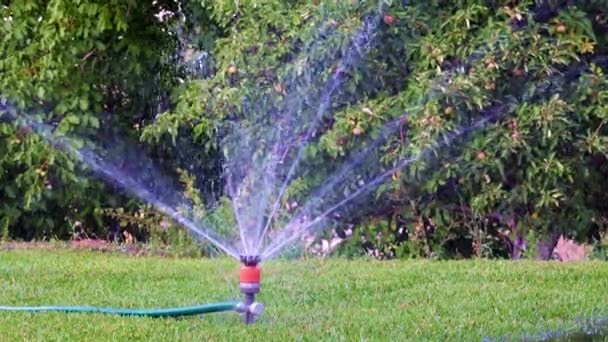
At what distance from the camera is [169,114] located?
888 cm

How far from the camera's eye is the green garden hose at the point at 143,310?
521cm

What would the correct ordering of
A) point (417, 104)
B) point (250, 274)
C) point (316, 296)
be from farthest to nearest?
point (417, 104)
point (316, 296)
point (250, 274)

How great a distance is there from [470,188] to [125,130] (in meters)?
2.90

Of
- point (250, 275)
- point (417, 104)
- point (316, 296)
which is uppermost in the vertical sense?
point (417, 104)

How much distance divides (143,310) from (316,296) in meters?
0.95

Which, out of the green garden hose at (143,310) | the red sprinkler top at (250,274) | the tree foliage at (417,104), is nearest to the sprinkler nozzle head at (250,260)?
the red sprinkler top at (250,274)

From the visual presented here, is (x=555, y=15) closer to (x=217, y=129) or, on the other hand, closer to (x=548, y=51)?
(x=548, y=51)

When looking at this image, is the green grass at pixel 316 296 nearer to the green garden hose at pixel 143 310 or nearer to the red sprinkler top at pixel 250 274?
the green garden hose at pixel 143 310

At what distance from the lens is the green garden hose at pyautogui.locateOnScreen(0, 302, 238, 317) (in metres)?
5.21

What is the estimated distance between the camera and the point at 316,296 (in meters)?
6.05

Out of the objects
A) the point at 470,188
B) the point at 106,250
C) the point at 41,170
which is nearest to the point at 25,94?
the point at 41,170

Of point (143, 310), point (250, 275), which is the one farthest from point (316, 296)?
point (250, 275)

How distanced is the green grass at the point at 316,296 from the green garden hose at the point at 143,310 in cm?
5

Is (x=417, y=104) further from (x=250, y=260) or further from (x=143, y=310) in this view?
(x=250, y=260)
